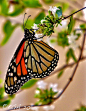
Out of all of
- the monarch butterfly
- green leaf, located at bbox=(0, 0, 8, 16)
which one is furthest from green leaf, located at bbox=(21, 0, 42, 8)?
the monarch butterfly

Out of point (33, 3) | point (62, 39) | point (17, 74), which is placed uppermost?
point (33, 3)

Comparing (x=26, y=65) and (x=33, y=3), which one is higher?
(x=33, y=3)

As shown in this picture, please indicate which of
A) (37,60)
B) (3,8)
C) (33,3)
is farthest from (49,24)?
(3,8)

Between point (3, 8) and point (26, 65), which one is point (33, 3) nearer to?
point (3, 8)

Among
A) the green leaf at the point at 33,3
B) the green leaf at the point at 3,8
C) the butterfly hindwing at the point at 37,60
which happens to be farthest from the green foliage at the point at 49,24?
the green leaf at the point at 3,8

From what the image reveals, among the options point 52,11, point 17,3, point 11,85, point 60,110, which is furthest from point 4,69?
point 52,11

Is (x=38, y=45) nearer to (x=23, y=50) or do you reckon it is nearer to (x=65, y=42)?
(x=23, y=50)

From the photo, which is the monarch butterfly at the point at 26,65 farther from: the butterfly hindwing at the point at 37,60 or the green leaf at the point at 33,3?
the green leaf at the point at 33,3

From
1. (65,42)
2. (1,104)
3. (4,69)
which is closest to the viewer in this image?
(1,104)
